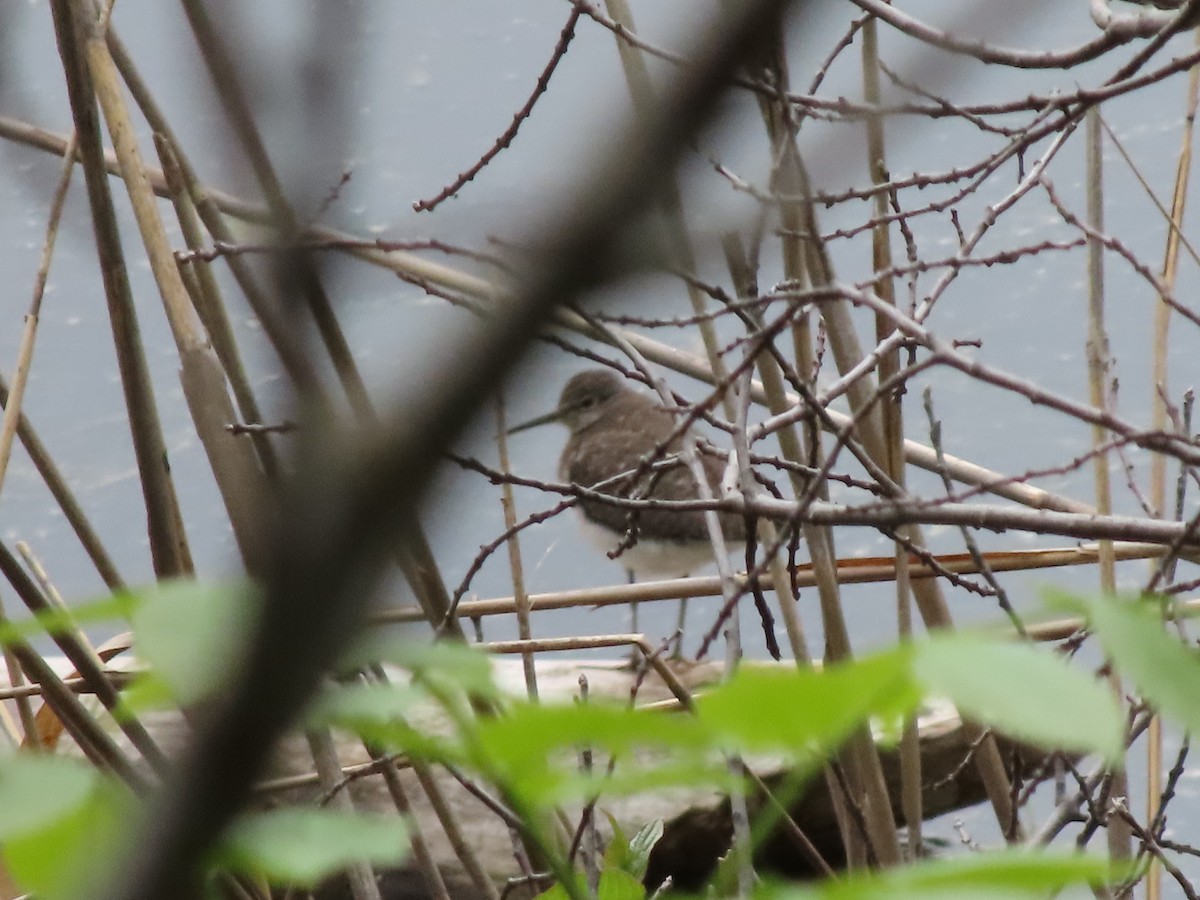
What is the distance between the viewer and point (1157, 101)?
2.14 meters

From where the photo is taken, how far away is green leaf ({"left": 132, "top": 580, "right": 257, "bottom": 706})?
0.20 metres

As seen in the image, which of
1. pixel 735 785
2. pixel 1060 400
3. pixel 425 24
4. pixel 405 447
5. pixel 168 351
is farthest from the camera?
pixel 168 351

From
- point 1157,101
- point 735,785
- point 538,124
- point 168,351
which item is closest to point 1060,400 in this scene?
point 735,785

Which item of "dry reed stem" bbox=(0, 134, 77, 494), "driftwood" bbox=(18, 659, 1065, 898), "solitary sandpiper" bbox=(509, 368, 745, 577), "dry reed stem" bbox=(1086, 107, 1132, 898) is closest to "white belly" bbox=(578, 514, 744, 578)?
"solitary sandpiper" bbox=(509, 368, 745, 577)

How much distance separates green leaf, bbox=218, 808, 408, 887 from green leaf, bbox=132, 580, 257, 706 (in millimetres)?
22

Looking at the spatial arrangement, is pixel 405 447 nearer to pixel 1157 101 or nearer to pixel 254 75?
pixel 254 75

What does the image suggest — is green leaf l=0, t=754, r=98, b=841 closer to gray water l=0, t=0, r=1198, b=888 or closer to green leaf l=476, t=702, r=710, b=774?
green leaf l=476, t=702, r=710, b=774

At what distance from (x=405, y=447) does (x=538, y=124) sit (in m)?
0.96

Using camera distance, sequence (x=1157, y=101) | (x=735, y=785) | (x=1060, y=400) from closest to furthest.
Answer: (x=735, y=785) < (x=1060, y=400) < (x=1157, y=101)

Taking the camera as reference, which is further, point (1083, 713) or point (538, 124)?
point (538, 124)

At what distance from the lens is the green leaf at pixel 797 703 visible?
0.61ft

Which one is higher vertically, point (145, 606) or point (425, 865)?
point (145, 606)

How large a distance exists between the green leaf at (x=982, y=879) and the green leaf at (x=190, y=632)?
0.09m

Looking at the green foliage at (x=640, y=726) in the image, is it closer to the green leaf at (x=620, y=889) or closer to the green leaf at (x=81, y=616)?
the green leaf at (x=81, y=616)
